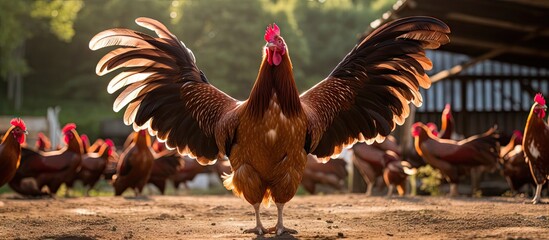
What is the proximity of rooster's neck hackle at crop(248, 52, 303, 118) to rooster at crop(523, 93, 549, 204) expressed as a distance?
14.8 ft

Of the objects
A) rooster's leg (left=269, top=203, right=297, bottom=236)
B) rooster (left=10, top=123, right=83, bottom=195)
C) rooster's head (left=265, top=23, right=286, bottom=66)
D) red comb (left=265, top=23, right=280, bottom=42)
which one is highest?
red comb (left=265, top=23, right=280, bottom=42)

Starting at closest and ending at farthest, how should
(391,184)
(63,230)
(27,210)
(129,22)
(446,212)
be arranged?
(63,230) < (446,212) < (27,210) < (391,184) < (129,22)

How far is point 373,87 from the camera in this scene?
717 centimetres

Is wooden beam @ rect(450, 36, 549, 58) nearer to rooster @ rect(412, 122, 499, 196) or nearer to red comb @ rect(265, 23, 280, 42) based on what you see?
rooster @ rect(412, 122, 499, 196)

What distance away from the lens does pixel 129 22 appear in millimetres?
45875

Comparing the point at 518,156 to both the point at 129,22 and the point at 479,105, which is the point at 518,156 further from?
the point at 129,22

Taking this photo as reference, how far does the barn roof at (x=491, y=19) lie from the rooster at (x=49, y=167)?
271 inches

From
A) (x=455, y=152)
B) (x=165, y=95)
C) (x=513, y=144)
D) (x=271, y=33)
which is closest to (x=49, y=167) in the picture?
(x=165, y=95)

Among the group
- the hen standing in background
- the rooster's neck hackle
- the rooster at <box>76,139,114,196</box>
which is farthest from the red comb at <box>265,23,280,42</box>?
the rooster at <box>76,139,114,196</box>

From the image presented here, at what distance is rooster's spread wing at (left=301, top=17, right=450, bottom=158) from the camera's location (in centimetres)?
703

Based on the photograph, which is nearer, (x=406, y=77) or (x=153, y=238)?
(x=153, y=238)

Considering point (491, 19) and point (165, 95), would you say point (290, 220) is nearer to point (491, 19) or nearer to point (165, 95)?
point (165, 95)

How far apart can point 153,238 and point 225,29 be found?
34688mm

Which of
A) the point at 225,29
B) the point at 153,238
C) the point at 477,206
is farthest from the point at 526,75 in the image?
the point at 225,29
